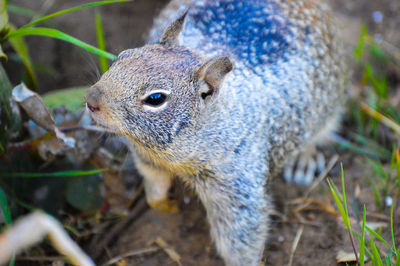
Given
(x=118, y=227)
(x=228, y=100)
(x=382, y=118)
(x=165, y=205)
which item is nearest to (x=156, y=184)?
(x=165, y=205)

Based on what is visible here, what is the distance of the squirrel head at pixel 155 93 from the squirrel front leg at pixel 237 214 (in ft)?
1.65

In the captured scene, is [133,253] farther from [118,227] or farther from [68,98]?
[68,98]

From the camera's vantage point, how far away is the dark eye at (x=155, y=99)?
2.33m

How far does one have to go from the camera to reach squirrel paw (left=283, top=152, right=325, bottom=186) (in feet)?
12.5

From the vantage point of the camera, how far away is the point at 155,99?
7.70 ft

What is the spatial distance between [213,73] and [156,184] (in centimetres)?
109

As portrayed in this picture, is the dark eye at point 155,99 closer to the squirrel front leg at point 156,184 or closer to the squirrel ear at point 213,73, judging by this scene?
the squirrel ear at point 213,73

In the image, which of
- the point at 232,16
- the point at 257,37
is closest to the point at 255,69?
the point at 257,37

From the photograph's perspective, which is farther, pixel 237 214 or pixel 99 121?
pixel 237 214

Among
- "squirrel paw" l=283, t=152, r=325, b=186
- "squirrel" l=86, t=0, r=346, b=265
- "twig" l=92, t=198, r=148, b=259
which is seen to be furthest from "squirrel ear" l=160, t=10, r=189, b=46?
"squirrel paw" l=283, t=152, r=325, b=186

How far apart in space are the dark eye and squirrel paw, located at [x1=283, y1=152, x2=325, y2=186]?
1649mm

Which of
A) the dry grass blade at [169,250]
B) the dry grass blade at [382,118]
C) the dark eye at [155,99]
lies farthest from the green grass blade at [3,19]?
the dry grass blade at [382,118]

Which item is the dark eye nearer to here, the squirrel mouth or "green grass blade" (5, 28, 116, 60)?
the squirrel mouth

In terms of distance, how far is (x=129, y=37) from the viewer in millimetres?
4859
